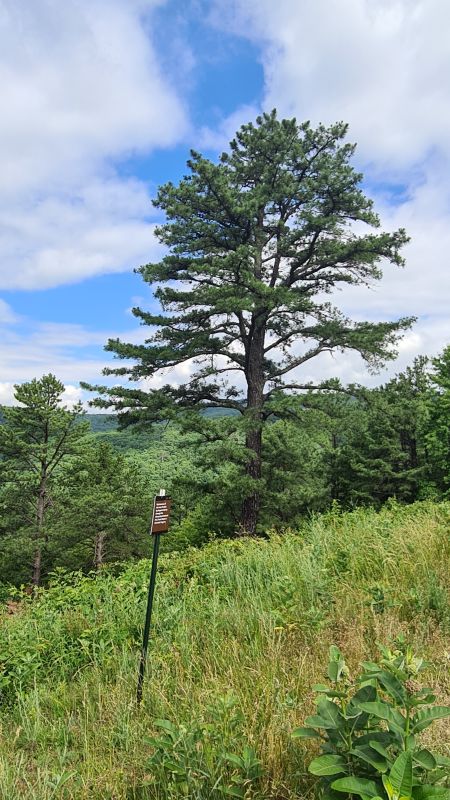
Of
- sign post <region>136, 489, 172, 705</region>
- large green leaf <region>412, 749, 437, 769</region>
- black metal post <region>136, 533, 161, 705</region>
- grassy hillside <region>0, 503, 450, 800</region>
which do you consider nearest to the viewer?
large green leaf <region>412, 749, 437, 769</region>

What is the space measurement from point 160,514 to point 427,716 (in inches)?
89.2

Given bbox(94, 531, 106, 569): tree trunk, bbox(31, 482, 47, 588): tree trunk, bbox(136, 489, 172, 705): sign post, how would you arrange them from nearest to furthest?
bbox(136, 489, 172, 705): sign post → bbox(31, 482, 47, 588): tree trunk → bbox(94, 531, 106, 569): tree trunk

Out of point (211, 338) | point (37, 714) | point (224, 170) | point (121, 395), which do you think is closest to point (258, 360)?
point (211, 338)

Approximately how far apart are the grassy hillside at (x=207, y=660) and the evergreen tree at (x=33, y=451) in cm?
1817

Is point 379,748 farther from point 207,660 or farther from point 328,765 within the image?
point 207,660

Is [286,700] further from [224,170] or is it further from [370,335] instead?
[224,170]

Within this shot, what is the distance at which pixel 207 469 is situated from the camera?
14305 mm

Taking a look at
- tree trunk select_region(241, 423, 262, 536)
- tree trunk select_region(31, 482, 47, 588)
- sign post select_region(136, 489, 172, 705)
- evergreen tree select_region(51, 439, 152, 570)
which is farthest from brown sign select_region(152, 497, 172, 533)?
tree trunk select_region(31, 482, 47, 588)

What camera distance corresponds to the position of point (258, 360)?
15039mm

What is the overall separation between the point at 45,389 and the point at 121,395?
11.6m

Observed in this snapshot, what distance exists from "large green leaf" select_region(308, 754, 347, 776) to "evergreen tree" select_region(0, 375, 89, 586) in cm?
A: 2251

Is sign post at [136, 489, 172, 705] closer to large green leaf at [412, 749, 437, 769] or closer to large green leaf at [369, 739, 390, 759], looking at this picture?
large green leaf at [369, 739, 390, 759]

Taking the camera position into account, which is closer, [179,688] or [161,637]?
[179,688]

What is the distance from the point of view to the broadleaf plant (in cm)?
147
